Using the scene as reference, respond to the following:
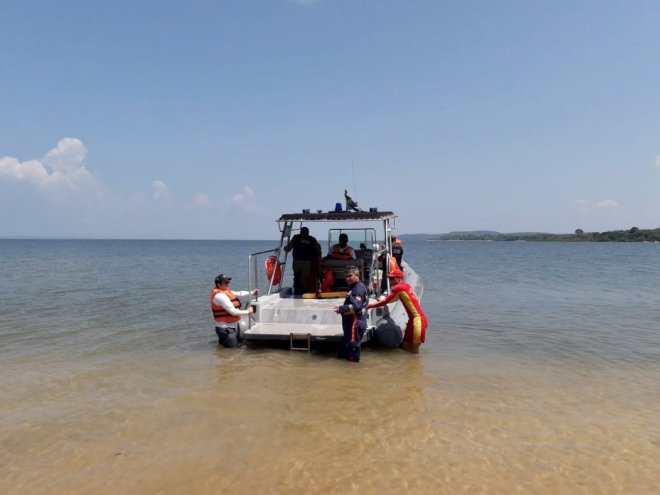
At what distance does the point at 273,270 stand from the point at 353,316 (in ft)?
10.5

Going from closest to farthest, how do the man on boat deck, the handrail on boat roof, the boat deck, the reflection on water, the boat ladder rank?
the reflection on water, the man on boat deck, the boat ladder, the boat deck, the handrail on boat roof

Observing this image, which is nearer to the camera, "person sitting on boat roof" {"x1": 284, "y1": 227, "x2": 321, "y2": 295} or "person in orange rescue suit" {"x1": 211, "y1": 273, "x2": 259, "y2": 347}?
"person in orange rescue suit" {"x1": 211, "y1": 273, "x2": 259, "y2": 347}

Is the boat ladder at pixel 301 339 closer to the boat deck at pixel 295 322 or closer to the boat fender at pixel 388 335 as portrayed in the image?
the boat deck at pixel 295 322

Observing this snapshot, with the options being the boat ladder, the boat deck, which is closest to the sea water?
the boat ladder

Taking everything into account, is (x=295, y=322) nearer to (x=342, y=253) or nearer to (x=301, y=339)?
(x=301, y=339)

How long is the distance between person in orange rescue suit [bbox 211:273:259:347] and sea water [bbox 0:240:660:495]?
0.36 meters

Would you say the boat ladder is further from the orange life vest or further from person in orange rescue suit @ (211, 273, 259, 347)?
the orange life vest

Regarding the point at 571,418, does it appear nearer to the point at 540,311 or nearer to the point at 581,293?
the point at 540,311

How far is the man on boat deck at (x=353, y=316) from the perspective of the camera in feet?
25.2

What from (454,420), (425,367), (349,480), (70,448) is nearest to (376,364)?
(425,367)

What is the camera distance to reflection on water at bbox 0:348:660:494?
423 cm

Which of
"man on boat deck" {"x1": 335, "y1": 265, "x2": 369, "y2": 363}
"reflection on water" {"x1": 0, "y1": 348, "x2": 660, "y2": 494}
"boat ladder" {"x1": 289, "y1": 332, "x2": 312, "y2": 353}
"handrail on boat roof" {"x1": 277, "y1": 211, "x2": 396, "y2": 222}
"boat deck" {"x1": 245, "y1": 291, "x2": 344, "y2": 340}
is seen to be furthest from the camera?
"handrail on boat roof" {"x1": 277, "y1": 211, "x2": 396, "y2": 222}

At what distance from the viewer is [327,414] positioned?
5758mm

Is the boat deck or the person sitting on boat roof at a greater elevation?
the person sitting on boat roof
